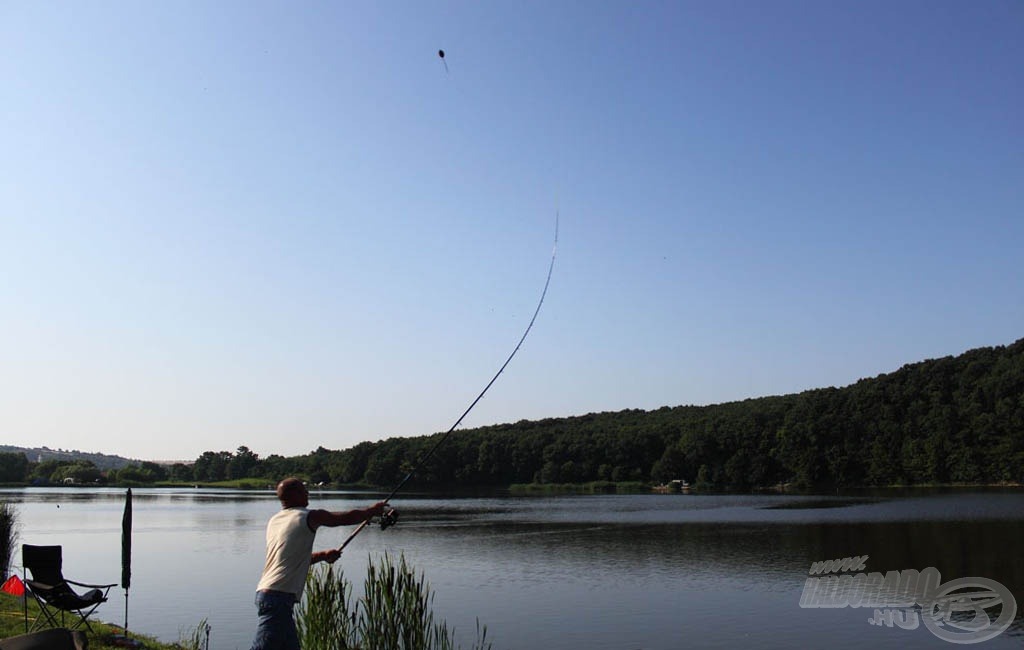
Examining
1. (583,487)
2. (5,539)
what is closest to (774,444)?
(583,487)

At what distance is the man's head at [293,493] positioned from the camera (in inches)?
243

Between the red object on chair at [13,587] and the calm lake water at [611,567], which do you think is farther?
the calm lake water at [611,567]

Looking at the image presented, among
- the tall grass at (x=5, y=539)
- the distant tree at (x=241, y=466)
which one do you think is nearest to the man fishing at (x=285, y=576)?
the tall grass at (x=5, y=539)

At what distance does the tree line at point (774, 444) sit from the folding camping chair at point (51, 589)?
80.2 meters

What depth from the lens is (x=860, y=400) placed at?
94812 mm

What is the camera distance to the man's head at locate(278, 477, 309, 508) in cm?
616

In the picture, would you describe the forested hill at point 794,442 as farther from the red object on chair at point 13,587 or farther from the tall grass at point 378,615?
the red object on chair at point 13,587

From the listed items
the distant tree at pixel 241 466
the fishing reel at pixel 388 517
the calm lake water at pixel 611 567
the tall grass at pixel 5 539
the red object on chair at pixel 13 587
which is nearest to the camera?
the fishing reel at pixel 388 517

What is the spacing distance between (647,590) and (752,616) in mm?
4182

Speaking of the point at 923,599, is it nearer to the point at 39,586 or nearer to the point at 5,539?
the point at 39,586

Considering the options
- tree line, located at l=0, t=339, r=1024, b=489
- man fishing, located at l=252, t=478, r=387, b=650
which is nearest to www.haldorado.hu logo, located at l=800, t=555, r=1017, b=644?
man fishing, located at l=252, t=478, r=387, b=650

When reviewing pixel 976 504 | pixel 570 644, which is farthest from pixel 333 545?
pixel 976 504

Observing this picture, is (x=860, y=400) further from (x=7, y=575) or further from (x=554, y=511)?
(x=7, y=575)

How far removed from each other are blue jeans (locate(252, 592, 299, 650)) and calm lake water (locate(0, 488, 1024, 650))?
34.2ft
